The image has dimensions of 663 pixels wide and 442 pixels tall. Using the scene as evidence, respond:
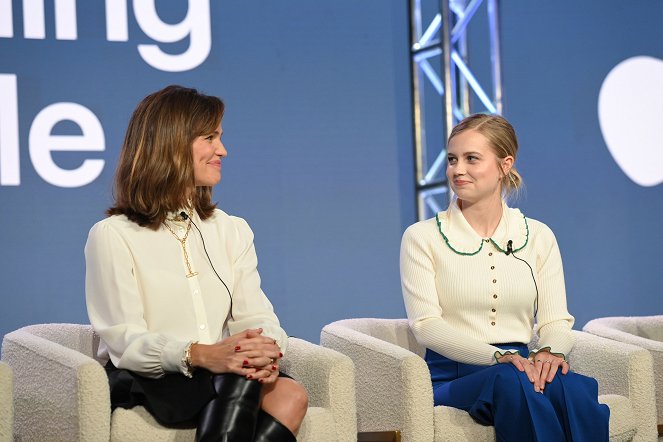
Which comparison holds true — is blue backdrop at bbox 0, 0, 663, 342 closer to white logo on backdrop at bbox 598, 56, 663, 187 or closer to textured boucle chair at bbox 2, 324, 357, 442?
white logo on backdrop at bbox 598, 56, 663, 187

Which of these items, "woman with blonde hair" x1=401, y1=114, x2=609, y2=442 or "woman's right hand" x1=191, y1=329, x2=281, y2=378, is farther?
"woman with blonde hair" x1=401, y1=114, x2=609, y2=442

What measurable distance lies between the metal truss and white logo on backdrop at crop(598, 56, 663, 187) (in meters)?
0.75

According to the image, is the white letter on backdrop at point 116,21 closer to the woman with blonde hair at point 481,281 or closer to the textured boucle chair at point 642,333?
the woman with blonde hair at point 481,281

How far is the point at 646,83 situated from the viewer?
6.17 meters

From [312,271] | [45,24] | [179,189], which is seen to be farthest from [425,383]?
[45,24]

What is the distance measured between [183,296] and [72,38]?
2431 millimetres

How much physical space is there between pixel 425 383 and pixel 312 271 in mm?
2405

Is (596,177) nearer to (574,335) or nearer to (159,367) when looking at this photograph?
(574,335)

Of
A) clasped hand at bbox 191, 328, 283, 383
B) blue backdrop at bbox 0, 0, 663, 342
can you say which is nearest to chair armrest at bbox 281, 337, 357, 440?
clasped hand at bbox 191, 328, 283, 383

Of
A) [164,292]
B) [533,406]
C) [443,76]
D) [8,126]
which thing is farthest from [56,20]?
[533,406]

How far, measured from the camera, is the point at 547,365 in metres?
3.31

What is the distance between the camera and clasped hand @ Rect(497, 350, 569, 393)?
10.7 feet

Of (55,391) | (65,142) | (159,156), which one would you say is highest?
(65,142)

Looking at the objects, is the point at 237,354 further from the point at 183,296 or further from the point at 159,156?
the point at 159,156
